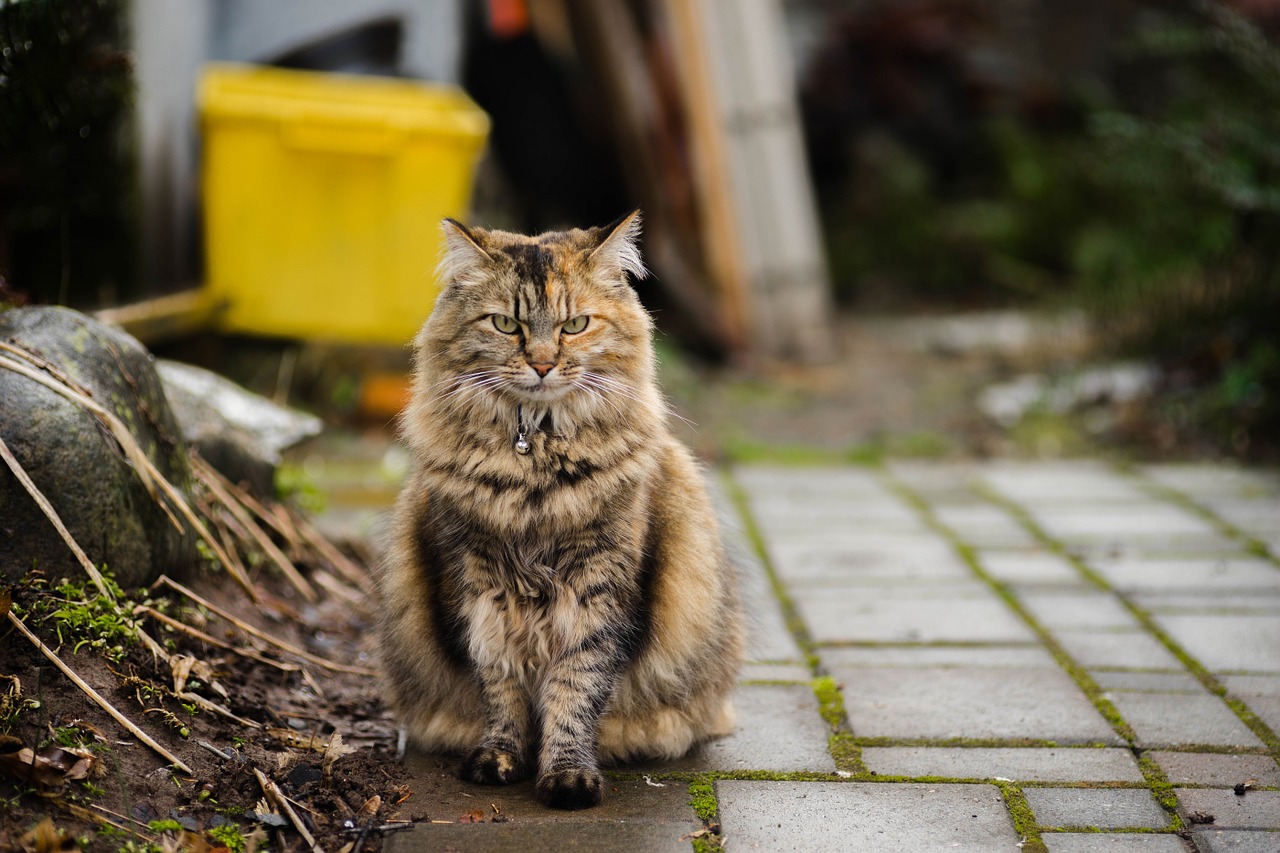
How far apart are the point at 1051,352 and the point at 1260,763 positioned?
408 cm

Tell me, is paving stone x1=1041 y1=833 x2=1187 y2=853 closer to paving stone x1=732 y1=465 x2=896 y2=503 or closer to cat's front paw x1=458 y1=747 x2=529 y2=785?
cat's front paw x1=458 y1=747 x2=529 y2=785

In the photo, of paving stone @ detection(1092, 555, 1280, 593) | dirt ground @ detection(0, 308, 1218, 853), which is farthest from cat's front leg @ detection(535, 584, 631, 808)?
paving stone @ detection(1092, 555, 1280, 593)

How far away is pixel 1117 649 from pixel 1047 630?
19 cm

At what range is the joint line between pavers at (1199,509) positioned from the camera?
12.7ft

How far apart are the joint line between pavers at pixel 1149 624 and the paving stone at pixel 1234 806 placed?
224 mm

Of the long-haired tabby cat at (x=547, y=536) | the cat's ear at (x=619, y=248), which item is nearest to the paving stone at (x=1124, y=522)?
the long-haired tabby cat at (x=547, y=536)

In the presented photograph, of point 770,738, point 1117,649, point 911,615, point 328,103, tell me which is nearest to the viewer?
point 770,738

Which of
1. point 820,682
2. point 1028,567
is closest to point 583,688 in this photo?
point 820,682

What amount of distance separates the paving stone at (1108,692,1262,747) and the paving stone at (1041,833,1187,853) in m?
0.43

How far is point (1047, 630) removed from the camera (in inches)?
126

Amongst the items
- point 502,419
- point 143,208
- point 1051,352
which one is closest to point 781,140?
point 1051,352

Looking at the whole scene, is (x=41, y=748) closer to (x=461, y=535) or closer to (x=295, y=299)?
(x=461, y=535)

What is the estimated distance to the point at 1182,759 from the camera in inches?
96.0

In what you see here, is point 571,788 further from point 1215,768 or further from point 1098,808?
point 1215,768
